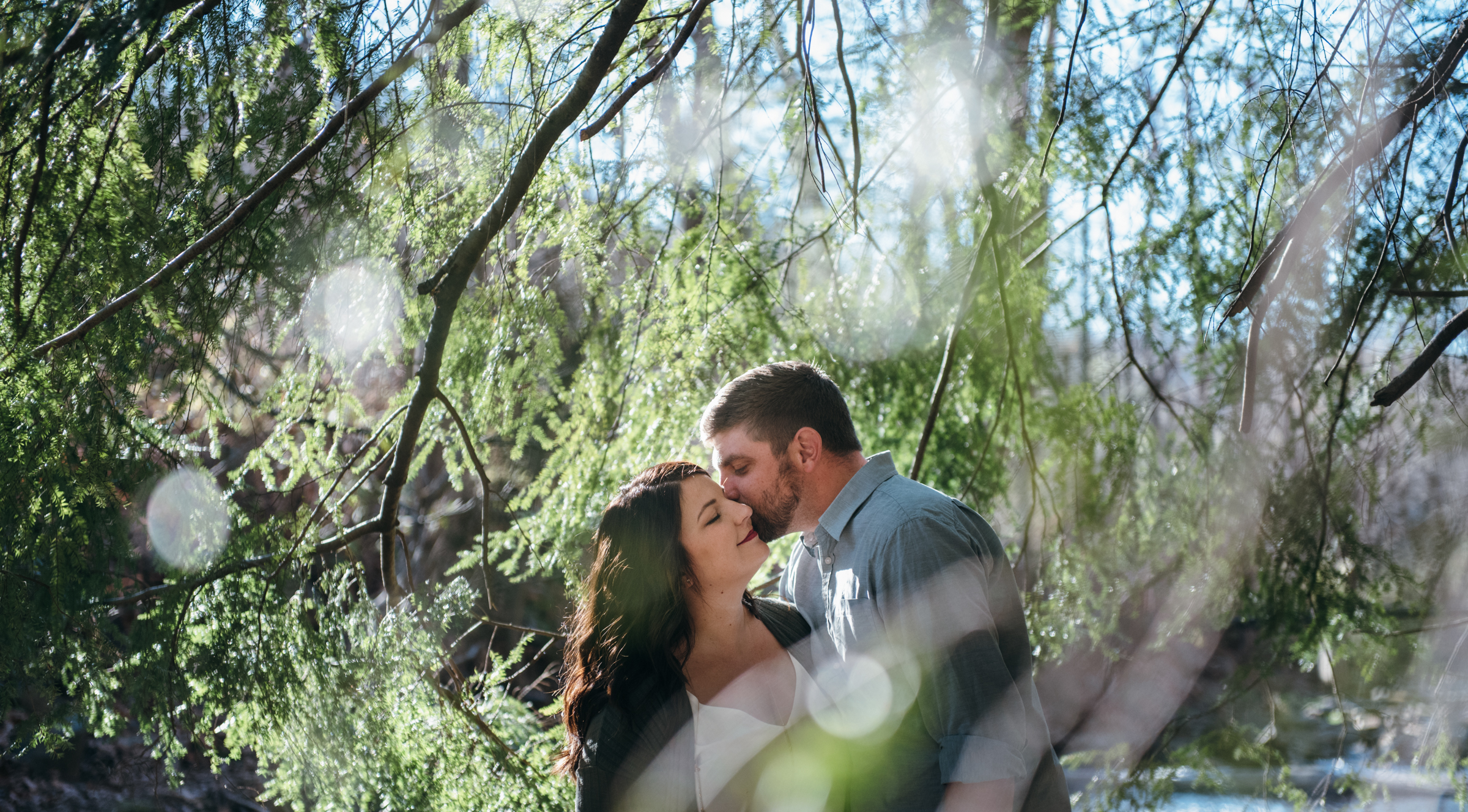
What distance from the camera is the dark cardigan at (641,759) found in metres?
1.41

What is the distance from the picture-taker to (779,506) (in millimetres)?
1770

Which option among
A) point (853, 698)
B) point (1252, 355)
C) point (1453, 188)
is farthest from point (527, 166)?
point (1453, 188)

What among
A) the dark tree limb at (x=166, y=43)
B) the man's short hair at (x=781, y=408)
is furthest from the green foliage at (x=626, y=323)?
the man's short hair at (x=781, y=408)

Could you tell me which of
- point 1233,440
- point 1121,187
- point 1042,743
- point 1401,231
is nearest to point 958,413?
point 1121,187

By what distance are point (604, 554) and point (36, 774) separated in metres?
5.34

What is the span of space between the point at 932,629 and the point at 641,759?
494 mm

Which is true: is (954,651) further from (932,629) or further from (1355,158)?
(1355,158)

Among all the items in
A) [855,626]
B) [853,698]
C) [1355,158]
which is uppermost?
[1355,158]

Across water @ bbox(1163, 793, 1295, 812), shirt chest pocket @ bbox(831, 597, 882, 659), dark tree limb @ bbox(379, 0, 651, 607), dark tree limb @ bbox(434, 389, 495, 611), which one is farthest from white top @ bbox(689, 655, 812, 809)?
water @ bbox(1163, 793, 1295, 812)

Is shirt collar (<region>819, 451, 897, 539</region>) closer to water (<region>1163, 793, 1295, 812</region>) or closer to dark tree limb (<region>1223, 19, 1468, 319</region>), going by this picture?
dark tree limb (<region>1223, 19, 1468, 319</region>)

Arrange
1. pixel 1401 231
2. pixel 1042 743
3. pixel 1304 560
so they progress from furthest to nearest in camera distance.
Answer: pixel 1304 560, pixel 1401 231, pixel 1042 743

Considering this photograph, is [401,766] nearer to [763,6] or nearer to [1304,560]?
[763,6]

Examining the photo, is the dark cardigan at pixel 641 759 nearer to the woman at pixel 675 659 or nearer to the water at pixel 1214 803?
the woman at pixel 675 659

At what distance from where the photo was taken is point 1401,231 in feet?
7.91
